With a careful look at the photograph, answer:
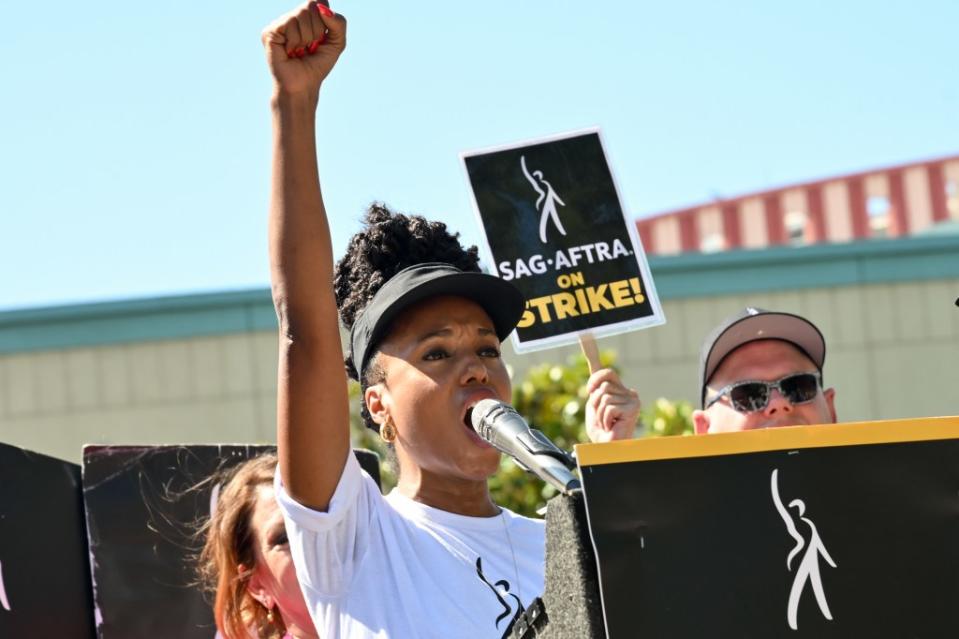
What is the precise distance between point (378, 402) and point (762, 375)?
4.22 ft

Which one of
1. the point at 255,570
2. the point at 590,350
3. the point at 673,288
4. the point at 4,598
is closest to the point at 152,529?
the point at 255,570

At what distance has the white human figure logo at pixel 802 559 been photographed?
2225 mm

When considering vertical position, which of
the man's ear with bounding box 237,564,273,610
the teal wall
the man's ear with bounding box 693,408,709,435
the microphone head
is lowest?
the man's ear with bounding box 237,564,273,610

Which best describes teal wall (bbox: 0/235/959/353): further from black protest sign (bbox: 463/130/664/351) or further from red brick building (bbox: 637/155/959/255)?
black protest sign (bbox: 463/130/664/351)

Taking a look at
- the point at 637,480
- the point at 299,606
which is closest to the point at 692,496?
the point at 637,480

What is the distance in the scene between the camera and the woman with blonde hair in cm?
400

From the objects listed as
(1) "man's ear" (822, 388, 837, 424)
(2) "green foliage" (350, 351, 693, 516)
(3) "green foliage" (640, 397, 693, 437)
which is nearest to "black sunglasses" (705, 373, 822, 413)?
(1) "man's ear" (822, 388, 837, 424)

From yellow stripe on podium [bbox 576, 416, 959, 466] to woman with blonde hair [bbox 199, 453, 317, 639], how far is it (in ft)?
6.36

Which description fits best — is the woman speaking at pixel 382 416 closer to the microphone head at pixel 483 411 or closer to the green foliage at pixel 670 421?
the microphone head at pixel 483 411

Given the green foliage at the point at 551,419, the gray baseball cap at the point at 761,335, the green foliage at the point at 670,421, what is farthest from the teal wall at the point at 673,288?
the gray baseball cap at the point at 761,335

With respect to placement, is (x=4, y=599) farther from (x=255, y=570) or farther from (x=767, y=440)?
(x=767, y=440)

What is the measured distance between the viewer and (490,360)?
3365mm

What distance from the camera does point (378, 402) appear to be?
3418 millimetres

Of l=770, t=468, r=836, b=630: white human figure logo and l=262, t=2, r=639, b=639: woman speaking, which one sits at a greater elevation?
l=262, t=2, r=639, b=639: woman speaking
